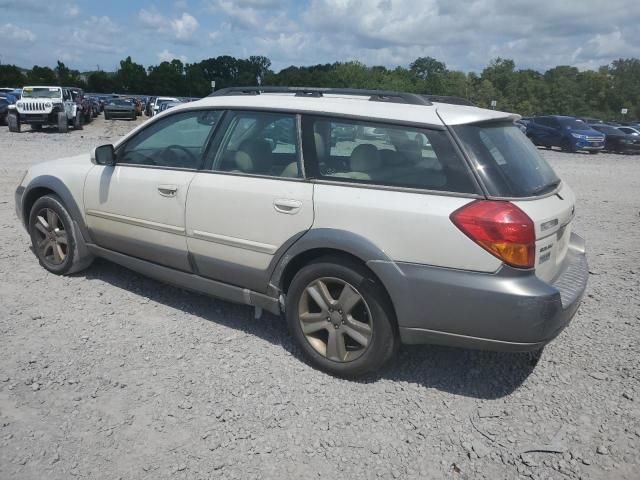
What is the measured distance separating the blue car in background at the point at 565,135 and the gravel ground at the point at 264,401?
806 inches

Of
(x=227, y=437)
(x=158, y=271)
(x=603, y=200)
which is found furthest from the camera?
(x=603, y=200)

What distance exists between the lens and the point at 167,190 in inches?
152

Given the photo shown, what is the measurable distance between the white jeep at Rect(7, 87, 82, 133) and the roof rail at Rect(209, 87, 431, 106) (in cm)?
2076

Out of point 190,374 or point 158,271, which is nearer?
point 190,374

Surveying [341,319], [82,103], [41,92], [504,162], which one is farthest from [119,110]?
[504,162]

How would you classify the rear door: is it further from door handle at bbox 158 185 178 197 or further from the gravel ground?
the gravel ground

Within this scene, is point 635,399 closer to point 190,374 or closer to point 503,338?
point 503,338

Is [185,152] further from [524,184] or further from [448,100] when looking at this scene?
[524,184]

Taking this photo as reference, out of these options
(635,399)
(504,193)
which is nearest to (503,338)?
(504,193)

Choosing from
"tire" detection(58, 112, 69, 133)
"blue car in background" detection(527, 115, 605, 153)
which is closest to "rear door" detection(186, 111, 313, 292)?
"tire" detection(58, 112, 69, 133)

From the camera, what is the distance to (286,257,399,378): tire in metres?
3.11

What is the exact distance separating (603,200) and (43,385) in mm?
10016

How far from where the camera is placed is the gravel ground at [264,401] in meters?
2.59

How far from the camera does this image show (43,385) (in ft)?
10.3
